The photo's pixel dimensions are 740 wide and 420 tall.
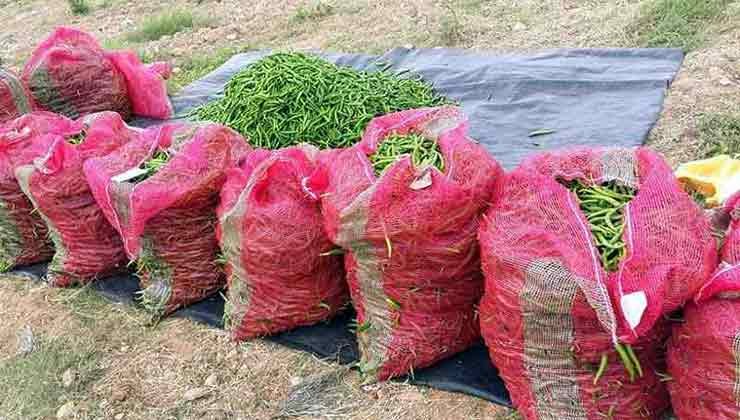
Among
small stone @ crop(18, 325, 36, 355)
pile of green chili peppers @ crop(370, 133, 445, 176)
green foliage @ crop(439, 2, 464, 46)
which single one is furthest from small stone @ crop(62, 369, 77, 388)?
green foliage @ crop(439, 2, 464, 46)

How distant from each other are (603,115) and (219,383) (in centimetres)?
265

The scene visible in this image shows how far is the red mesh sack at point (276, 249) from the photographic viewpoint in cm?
279

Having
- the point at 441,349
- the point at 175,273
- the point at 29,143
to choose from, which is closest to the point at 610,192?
the point at 441,349

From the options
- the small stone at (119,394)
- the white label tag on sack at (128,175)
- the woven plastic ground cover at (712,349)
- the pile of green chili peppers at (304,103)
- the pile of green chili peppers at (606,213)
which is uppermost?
the pile of green chili peppers at (606,213)

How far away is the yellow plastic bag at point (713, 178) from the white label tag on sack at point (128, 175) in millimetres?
2092

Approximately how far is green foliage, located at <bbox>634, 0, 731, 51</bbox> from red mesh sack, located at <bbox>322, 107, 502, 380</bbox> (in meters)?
2.96

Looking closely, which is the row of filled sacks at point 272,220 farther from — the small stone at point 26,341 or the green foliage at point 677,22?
the green foliage at point 677,22

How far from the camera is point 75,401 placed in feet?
9.66

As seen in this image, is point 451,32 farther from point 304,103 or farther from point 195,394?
point 195,394

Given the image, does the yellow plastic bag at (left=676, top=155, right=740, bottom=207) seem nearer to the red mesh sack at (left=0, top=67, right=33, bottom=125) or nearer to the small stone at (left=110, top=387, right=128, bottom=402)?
the small stone at (left=110, top=387, right=128, bottom=402)

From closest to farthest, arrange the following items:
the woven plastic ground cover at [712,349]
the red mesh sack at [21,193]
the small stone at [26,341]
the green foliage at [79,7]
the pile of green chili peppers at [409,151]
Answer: the woven plastic ground cover at [712,349] → the pile of green chili peppers at [409,151] → the small stone at [26,341] → the red mesh sack at [21,193] → the green foliage at [79,7]

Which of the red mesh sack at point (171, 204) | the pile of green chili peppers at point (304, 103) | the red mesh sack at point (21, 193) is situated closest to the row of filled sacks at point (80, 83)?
the red mesh sack at point (21, 193)

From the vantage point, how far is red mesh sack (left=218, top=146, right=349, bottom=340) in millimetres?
2787

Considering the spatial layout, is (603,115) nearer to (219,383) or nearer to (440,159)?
(440,159)
